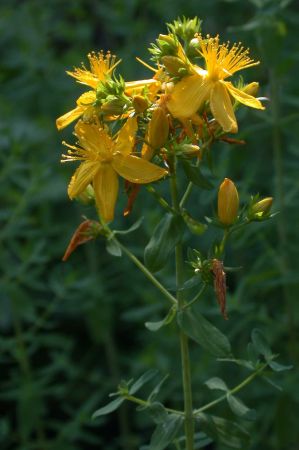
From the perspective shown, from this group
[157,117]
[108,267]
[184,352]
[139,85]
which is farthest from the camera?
[108,267]

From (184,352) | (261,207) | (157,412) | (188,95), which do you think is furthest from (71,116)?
(157,412)

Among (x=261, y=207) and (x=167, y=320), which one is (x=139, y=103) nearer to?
(x=261, y=207)

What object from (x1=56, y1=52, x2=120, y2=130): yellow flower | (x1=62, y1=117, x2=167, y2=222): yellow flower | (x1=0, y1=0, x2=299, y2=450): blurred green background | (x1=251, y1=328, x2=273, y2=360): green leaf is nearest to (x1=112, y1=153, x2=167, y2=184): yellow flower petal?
(x1=62, y1=117, x2=167, y2=222): yellow flower

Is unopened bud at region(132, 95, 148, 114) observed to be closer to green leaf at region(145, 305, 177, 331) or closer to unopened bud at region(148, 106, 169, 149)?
unopened bud at region(148, 106, 169, 149)

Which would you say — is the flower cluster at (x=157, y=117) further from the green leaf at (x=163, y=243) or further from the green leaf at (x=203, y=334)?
the green leaf at (x=203, y=334)

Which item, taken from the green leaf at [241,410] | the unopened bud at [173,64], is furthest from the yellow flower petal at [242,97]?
the green leaf at [241,410]

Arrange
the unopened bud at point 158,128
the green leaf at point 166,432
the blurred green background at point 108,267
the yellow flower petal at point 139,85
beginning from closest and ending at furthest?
the unopened bud at point 158,128
the yellow flower petal at point 139,85
the green leaf at point 166,432
the blurred green background at point 108,267
